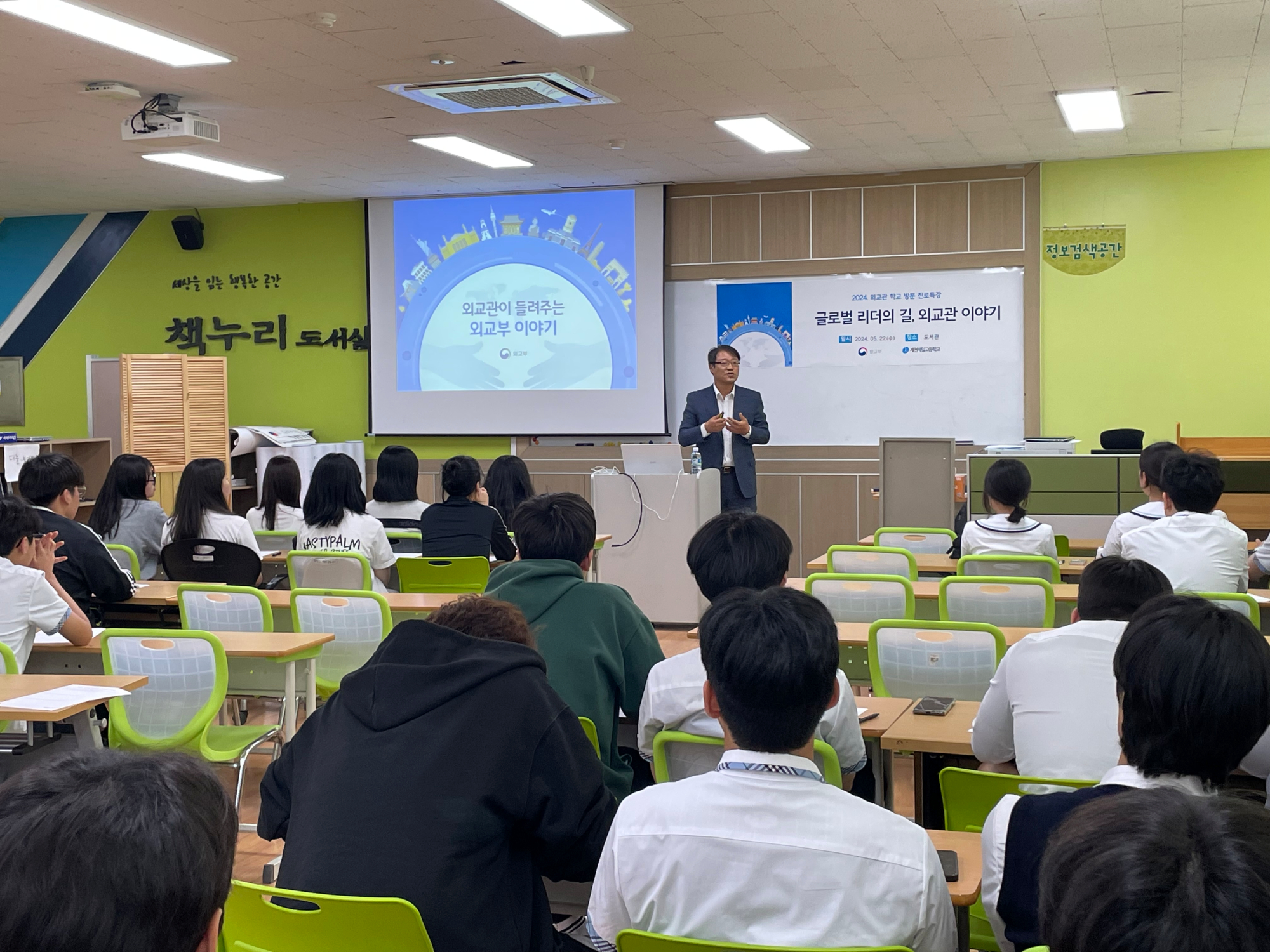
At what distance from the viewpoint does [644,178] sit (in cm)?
940

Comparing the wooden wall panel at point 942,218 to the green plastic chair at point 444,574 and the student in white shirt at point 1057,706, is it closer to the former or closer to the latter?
the green plastic chair at point 444,574

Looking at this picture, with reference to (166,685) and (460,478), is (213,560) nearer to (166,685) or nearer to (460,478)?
(460,478)

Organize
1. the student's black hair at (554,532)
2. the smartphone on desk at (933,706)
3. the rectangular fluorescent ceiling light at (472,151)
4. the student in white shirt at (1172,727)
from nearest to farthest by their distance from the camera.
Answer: the student in white shirt at (1172,727) < the smartphone on desk at (933,706) < the student's black hair at (554,532) < the rectangular fluorescent ceiling light at (472,151)

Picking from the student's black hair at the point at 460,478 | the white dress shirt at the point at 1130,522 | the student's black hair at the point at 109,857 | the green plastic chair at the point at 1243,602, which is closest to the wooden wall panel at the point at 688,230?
the student's black hair at the point at 460,478

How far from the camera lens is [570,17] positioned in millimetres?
5355

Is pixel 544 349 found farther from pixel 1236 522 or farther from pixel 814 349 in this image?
pixel 1236 522

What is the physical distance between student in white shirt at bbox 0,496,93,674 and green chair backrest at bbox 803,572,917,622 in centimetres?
254

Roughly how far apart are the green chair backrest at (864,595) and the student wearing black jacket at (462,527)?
1704 mm

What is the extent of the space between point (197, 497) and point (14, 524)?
1.71 m

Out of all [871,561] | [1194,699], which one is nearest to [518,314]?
[871,561]

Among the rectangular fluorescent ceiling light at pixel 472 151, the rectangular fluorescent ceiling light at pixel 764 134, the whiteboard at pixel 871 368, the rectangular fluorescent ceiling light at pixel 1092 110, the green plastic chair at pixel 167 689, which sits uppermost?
the rectangular fluorescent ceiling light at pixel 472 151

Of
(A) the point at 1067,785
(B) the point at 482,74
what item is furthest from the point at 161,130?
(A) the point at 1067,785

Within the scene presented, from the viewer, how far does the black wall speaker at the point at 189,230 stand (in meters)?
10.8

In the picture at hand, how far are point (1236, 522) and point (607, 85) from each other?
4.29 meters
